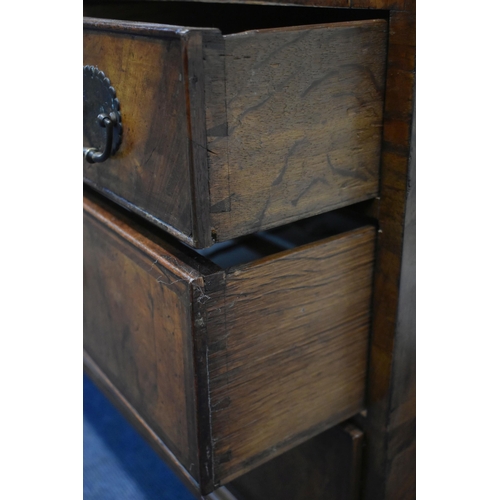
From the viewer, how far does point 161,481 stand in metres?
1.04

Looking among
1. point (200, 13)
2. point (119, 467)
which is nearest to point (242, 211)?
point (200, 13)

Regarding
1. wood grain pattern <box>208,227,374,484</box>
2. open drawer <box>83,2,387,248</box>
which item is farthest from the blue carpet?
open drawer <box>83,2,387,248</box>

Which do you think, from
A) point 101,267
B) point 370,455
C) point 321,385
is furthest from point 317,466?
point 101,267

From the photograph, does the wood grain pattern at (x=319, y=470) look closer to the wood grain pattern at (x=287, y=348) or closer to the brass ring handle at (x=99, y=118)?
the wood grain pattern at (x=287, y=348)

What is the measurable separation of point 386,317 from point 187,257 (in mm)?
276

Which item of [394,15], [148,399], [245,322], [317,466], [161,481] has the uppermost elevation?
[394,15]

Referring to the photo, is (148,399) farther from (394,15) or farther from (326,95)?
(394,15)

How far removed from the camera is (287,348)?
0.66m

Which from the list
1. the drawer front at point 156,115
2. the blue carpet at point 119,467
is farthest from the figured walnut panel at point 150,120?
the blue carpet at point 119,467

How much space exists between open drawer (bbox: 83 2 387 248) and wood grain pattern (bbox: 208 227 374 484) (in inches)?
2.4

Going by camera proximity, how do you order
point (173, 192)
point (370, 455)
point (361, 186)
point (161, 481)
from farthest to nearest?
1. point (161, 481)
2. point (370, 455)
3. point (361, 186)
4. point (173, 192)

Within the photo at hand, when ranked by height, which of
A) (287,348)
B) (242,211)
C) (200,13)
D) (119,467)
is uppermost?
(200,13)

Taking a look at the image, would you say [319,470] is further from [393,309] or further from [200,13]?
[200,13]

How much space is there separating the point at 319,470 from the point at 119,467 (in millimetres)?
392
